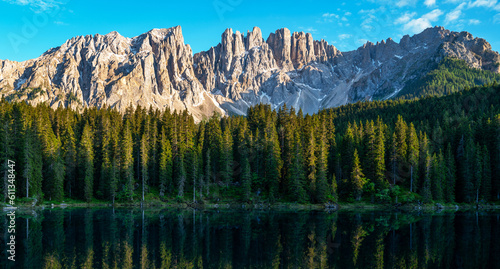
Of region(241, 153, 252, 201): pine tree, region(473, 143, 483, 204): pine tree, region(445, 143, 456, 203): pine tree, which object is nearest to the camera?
region(241, 153, 252, 201): pine tree

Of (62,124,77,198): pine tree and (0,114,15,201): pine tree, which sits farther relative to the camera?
(62,124,77,198): pine tree

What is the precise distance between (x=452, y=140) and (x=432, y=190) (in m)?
23.6

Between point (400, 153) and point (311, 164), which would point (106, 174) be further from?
point (400, 153)

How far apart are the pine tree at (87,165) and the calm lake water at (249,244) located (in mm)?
29437

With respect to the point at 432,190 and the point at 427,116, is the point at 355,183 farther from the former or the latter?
the point at 427,116

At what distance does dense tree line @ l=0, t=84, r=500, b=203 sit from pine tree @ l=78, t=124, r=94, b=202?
215 mm

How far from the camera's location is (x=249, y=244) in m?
34.2

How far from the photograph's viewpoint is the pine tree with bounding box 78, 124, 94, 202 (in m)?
77.6

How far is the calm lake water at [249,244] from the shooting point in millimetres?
27109

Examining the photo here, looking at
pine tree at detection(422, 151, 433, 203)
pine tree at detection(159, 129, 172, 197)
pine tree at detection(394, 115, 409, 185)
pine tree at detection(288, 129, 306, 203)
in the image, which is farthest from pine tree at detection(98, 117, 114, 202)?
pine tree at detection(422, 151, 433, 203)

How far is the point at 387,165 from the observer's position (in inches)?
3570

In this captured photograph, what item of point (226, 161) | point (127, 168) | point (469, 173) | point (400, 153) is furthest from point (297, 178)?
point (469, 173)

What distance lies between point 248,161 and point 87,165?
118 ft

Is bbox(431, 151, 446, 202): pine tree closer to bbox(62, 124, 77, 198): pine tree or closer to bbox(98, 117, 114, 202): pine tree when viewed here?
bbox(98, 117, 114, 202): pine tree
